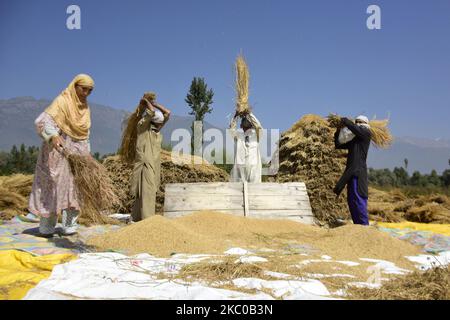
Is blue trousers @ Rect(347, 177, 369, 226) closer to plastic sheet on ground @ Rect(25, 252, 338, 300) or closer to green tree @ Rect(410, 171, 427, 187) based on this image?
plastic sheet on ground @ Rect(25, 252, 338, 300)

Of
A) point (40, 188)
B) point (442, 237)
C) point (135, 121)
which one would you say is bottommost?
point (442, 237)

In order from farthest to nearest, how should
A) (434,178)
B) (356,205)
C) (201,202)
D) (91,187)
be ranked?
1. (434,178)
2. (201,202)
3. (356,205)
4. (91,187)

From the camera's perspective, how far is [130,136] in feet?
21.3

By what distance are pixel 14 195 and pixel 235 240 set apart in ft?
14.7

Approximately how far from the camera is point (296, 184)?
266 inches

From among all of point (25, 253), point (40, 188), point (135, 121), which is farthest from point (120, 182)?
point (25, 253)

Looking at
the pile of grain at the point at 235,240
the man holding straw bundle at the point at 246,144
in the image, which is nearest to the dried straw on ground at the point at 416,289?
the pile of grain at the point at 235,240

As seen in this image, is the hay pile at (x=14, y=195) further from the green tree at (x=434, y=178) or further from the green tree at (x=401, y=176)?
the green tree at (x=401, y=176)

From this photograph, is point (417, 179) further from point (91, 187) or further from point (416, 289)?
point (416, 289)

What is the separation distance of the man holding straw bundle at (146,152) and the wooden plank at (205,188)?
29 centimetres

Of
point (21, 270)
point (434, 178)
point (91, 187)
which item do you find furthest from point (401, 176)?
point (21, 270)

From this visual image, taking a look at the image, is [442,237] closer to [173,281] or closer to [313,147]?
[313,147]

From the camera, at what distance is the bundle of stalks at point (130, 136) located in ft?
20.6
